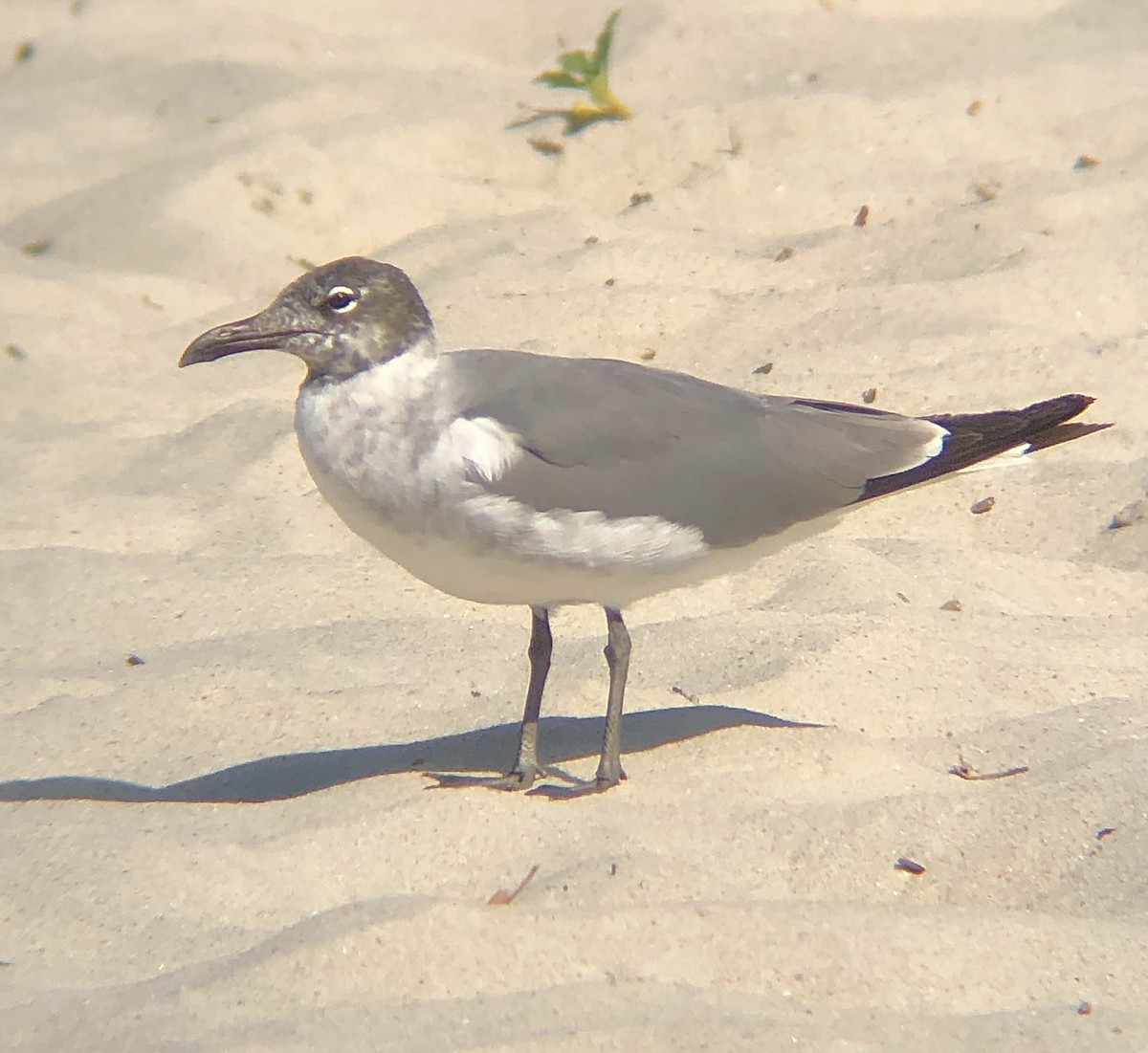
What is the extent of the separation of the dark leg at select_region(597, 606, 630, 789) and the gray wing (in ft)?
1.03

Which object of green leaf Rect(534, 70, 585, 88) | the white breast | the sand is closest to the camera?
the sand

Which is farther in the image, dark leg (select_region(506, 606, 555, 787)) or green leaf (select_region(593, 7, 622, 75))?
green leaf (select_region(593, 7, 622, 75))

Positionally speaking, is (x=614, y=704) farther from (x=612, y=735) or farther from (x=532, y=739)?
(x=532, y=739)

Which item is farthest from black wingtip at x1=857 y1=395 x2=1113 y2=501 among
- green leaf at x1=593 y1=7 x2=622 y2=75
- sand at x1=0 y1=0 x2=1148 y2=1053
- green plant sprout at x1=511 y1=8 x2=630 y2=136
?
green leaf at x1=593 y1=7 x2=622 y2=75

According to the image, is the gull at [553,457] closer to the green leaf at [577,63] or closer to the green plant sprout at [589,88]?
the green plant sprout at [589,88]

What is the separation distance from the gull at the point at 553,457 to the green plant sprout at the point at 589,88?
349 cm

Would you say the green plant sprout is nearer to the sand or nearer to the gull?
the sand

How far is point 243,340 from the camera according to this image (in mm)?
4152

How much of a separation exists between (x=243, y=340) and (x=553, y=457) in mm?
785

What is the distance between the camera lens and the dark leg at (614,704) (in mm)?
4059

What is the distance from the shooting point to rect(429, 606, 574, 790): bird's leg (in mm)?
4094

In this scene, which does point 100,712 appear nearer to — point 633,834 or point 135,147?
point 633,834

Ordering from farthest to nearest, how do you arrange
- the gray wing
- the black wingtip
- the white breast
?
the black wingtip < the gray wing < the white breast

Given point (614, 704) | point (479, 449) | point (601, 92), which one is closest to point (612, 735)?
point (614, 704)
